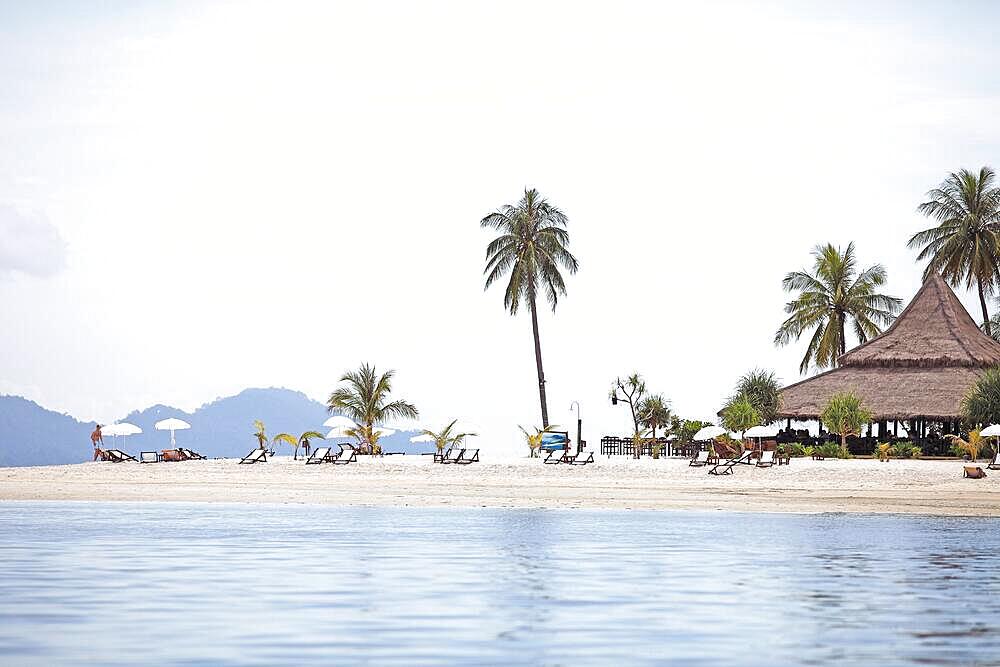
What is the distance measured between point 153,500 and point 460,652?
69.1 feet

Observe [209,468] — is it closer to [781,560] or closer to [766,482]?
[766,482]

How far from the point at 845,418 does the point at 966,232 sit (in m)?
20.3

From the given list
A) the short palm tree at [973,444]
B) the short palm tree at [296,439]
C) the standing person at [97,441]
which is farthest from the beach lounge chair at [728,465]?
the standing person at [97,441]

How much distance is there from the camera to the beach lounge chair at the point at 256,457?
41.4 m

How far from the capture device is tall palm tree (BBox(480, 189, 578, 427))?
56.1m

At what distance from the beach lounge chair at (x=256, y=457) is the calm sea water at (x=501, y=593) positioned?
704 inches

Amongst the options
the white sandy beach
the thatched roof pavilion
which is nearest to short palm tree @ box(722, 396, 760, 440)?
the white sandy beach

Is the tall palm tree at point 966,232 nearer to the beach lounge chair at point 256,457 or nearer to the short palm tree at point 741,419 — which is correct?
the short palm tree at point 741,419

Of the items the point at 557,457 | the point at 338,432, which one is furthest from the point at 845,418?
the point at 338,432

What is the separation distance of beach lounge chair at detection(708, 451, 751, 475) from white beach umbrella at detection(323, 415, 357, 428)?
52.1 ft

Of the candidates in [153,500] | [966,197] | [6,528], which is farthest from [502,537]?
[966,197]

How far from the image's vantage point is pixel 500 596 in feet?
46.0

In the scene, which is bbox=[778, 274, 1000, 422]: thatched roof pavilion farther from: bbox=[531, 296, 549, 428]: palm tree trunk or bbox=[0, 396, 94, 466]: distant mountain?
bbox=[0, 396, 94, 466]: distant mountain

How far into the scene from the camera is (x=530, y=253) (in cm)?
5609
